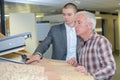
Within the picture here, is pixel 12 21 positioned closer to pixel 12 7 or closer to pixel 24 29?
pixel 24 29

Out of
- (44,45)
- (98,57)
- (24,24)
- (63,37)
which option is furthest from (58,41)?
(24,24)

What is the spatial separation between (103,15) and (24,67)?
1559 centimetres

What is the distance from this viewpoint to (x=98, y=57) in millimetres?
1574

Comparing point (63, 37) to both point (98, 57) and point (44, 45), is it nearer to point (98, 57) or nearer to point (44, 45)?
point (44, 45)

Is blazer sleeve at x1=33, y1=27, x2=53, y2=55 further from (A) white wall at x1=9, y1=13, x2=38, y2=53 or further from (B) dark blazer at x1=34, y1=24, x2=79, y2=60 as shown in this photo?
(A) white wall at x1=9, y1=13, x2=38, y2=53

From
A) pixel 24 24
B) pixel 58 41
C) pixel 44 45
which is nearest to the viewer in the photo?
pixel 44 45

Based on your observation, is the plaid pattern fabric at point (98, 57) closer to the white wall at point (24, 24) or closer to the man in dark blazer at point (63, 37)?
the man in dark blazer at point (63, 37)

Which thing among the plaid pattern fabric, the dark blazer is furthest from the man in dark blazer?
the plaid pattern fabric

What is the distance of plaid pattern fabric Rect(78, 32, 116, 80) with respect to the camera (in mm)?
1440

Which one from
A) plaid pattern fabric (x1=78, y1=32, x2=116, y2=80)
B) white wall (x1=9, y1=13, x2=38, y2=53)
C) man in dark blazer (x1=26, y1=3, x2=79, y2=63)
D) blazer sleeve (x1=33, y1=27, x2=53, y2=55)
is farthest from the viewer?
white wall (x1=9, y1=13, x2=38, y2=53)

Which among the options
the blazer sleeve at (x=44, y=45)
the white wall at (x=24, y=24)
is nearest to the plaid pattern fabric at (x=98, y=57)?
the blazer sleeve at (x=44, y=45)

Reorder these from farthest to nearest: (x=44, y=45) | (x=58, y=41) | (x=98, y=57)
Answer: (x=58, y=41), (x=44, y=45), (x=98, y=57)

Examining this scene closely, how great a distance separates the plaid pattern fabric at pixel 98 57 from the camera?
1440mm

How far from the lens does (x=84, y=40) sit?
174 centimetres
